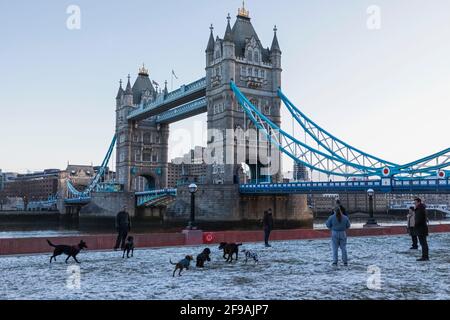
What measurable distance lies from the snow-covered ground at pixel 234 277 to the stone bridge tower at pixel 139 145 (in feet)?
221

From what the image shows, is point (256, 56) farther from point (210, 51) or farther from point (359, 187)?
point (359, 187)

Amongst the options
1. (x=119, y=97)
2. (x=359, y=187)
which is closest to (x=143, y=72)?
(x=119, y=97)

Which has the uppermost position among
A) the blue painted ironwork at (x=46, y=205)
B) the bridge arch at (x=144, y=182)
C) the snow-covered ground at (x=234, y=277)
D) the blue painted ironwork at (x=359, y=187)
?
the bridge arch at (x=144, y=182)

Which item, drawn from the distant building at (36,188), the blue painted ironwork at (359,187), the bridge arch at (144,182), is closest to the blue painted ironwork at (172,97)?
the bridge arch at (144,182)

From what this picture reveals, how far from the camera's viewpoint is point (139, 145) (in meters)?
83.6

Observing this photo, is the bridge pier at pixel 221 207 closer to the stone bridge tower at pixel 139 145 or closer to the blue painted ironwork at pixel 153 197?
the blue painted ironwork at pixel 153 197

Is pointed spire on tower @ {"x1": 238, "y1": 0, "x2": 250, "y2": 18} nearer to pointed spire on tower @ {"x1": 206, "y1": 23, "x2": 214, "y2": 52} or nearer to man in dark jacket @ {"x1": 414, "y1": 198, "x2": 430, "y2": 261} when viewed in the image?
pointed spire on tower @ {"x1": 206, "y1": 23, "x2": 214, "y2": 52}

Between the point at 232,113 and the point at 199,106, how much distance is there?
9.35 metres

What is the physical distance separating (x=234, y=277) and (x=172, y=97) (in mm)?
58431

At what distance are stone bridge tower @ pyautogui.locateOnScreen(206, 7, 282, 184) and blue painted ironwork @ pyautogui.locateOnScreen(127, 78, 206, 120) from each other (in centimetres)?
363

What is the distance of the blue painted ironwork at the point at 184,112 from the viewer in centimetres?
6541

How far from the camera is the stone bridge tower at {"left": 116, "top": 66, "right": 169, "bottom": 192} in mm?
82688

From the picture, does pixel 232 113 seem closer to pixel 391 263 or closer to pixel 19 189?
pixel 391 263

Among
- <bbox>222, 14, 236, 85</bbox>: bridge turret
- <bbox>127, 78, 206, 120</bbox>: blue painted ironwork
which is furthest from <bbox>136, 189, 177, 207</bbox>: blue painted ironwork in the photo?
<bbox>222, 14, 236, 85</bbox>: bridge turret
